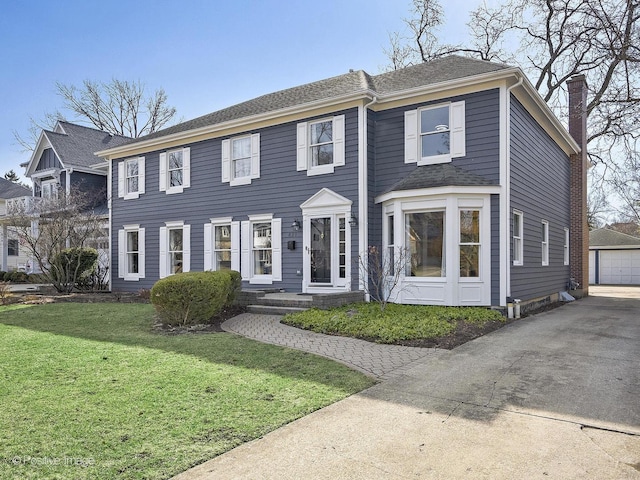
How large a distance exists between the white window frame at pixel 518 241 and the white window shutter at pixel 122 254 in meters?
13.2

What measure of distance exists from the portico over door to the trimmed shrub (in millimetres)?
3498

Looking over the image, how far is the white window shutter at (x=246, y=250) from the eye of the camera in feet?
44.7

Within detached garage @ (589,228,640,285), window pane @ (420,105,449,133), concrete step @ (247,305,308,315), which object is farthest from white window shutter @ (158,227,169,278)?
detached garage @ (589,228,640,285)

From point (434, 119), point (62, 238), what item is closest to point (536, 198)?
point (434, 119)

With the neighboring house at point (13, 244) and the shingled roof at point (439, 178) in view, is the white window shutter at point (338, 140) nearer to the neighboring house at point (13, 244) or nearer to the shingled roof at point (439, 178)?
the shingled roof at point (439, 178)

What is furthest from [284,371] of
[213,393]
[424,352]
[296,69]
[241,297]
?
[296,69]

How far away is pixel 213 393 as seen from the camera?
4.51 meters

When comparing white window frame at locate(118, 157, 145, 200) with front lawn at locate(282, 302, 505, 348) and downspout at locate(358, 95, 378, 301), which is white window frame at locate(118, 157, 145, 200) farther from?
front lawn at locate(282, 302, 505, 348)

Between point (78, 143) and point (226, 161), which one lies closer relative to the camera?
point (226, 161)

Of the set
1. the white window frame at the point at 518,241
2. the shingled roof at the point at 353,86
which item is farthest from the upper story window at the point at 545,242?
the shingled roof at the point at 353,86

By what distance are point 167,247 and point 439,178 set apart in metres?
9.64

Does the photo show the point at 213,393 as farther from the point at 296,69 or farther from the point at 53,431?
the point at 296,69

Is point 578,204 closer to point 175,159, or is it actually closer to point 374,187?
point 374,187

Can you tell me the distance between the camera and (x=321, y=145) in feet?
40.3
